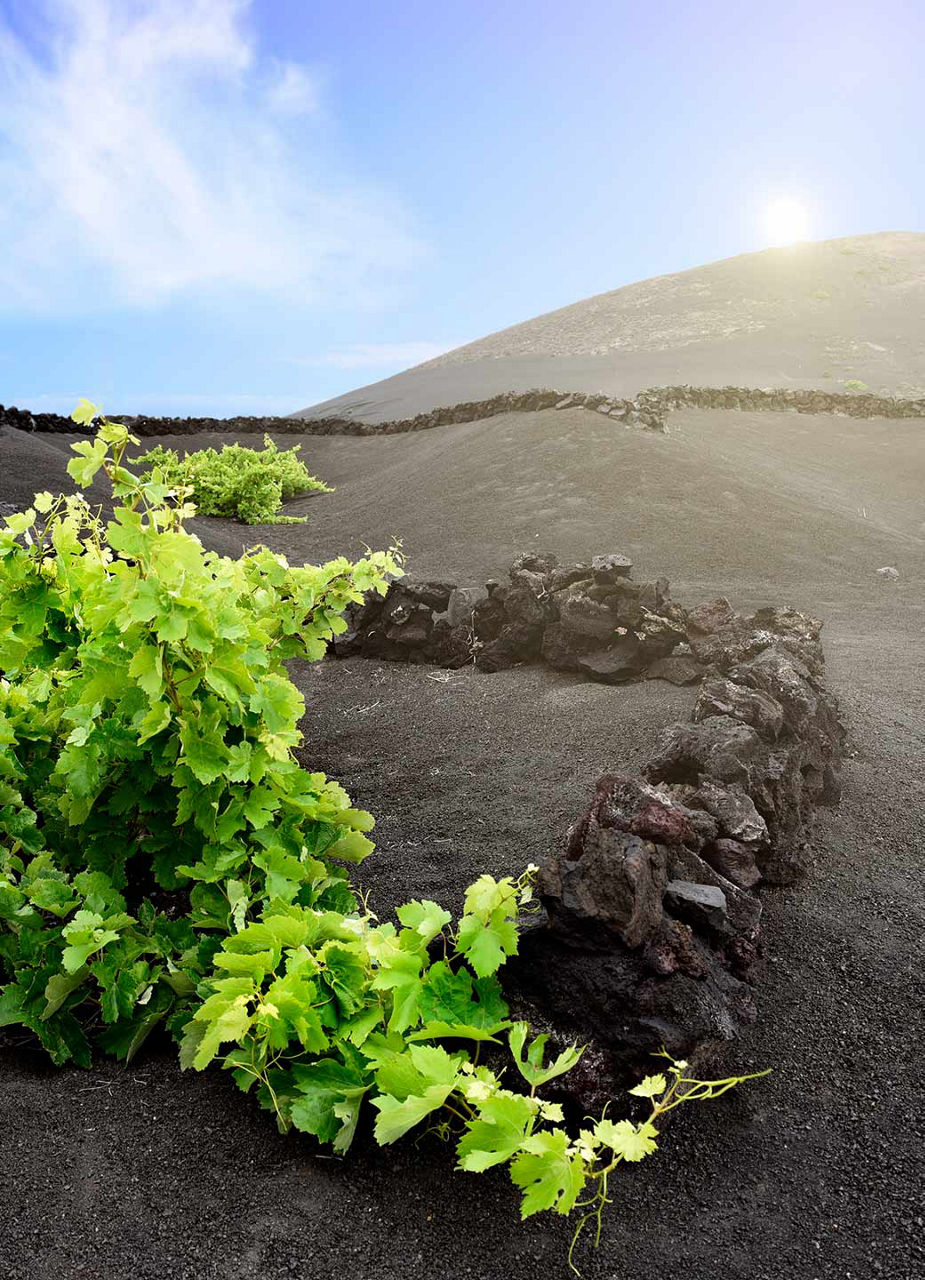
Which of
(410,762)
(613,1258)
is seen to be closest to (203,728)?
(613,1258)

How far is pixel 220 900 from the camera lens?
115 inches

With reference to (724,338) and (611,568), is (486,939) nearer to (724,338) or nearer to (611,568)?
(611,568)

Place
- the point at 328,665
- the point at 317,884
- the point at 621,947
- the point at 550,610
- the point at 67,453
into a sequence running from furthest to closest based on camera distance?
the point at 67,453 < the point at 328,665 < the point at 550,610 < the point at 317,884 < the point at 621,947

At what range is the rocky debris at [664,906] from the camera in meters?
2.55

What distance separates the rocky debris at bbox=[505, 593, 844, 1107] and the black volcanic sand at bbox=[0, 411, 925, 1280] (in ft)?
0.85

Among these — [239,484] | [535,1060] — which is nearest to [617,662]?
[535,1060]

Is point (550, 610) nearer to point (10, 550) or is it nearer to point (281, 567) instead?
point (281, 567)

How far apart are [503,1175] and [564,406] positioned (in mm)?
Result: 14496

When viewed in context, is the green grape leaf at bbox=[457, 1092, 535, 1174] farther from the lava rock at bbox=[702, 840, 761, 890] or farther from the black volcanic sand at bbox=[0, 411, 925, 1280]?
the lava rock at bbox=[702, 840, 761, 890]

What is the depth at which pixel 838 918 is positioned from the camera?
3428 millimetres

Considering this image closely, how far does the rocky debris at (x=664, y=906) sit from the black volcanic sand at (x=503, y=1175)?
0.85 feet

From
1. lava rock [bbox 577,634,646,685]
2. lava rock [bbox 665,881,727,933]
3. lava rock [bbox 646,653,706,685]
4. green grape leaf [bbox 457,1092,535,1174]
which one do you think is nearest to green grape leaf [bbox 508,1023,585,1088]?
green grape leaf [bbox 457,1092,535,1174]

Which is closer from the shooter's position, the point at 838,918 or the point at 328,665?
the point at 838,918

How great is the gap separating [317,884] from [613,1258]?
1.52m
